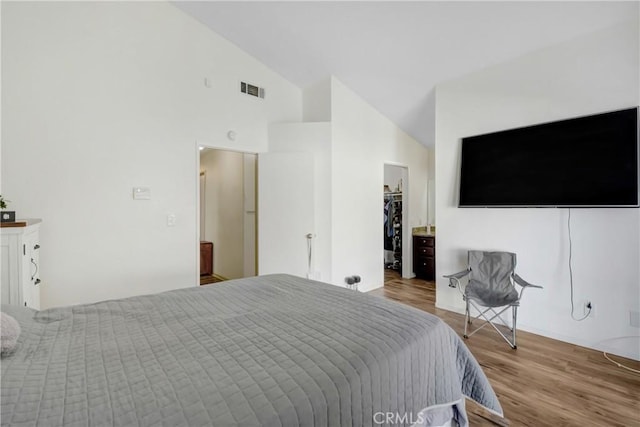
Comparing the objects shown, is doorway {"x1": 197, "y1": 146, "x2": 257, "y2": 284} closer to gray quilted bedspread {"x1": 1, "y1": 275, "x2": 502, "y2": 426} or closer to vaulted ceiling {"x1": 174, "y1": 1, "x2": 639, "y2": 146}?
vaulted ceiling {"x1": 174, "y1": 1, "x2": 639, "y2": 146}

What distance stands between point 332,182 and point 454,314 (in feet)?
7.28

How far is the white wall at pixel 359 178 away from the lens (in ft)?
12.7

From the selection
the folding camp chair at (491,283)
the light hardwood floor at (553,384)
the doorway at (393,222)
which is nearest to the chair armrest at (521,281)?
the folding camp chair at (491,283)

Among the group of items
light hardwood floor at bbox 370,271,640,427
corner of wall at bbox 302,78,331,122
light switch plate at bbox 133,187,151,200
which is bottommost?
light hardwood floor at bbox 370,271,640,427

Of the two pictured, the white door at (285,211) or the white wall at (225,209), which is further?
the white wall at (225,209)

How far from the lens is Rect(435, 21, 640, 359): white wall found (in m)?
2.43

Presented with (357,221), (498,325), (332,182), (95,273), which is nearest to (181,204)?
(95,273)

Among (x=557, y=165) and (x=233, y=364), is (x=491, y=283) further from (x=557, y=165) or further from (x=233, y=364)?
(x=233, y=364)

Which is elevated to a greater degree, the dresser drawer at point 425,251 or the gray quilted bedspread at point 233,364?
the gray quilted bedspread at point 233,364

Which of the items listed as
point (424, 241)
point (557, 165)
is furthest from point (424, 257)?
point (557, 165)

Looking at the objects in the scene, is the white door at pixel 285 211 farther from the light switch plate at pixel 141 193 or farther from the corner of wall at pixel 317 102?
the light switch plate at pixel 141 193

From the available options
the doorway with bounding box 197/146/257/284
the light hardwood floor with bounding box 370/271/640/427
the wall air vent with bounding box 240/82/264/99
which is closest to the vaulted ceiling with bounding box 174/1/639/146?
the wall air vent with bounding box 240/82/264/99

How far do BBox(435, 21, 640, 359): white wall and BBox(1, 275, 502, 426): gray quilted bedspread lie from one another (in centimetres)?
198

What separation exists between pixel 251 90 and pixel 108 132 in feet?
5.77
